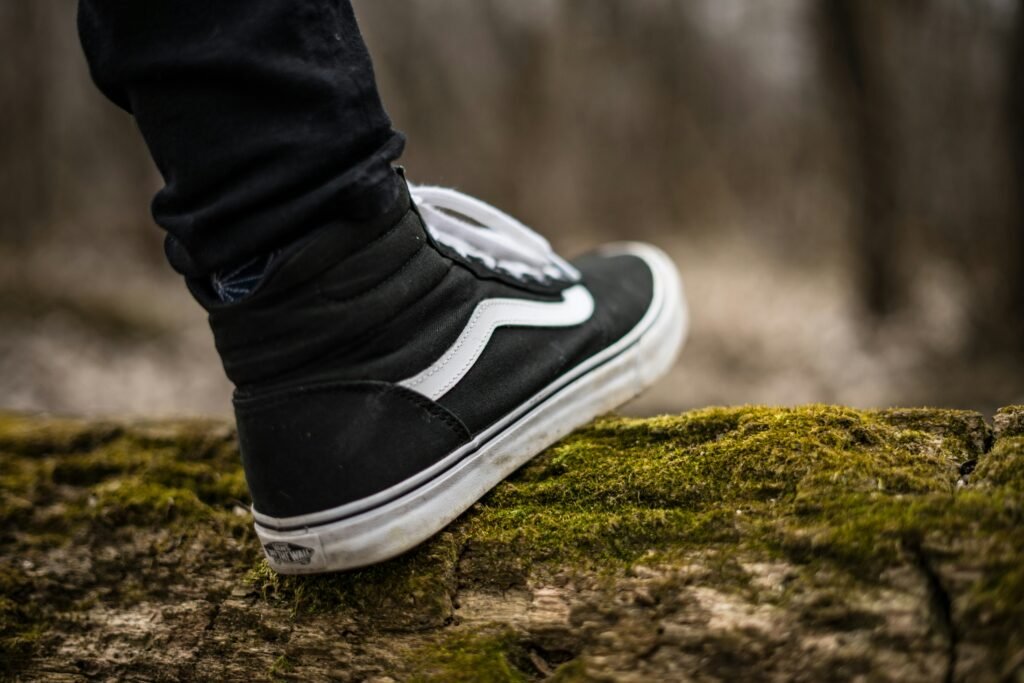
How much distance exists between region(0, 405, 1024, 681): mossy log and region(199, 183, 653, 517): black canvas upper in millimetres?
211

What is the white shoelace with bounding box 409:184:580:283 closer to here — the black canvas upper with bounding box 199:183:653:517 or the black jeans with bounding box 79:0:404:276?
the black canvas upper with bounding box 199:183:653:517

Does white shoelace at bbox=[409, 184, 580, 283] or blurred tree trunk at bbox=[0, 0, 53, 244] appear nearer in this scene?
white shoelace at bbox=[409, 184, 580, 283]

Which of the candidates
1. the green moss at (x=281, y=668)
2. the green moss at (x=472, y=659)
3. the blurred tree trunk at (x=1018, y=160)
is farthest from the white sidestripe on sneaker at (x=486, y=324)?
the blurred tree trunk at (x=1018, y=160)

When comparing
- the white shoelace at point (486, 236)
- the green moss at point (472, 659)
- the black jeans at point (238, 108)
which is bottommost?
the green moss at point (472, 659)

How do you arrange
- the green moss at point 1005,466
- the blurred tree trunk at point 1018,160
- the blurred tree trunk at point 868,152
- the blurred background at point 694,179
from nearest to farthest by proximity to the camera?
the green moss at point 1005,466 < the blurred tree trunk at point 1018,160 < the blurred background at point 694,179 < the blurred tree trunk at point 868,152

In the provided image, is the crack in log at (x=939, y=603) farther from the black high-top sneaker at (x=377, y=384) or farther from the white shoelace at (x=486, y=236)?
the white shoelace at (x=486, y=236)

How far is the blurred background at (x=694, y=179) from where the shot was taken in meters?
5.73

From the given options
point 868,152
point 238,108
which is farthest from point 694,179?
point 238,108

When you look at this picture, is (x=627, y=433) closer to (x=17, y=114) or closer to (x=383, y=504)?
(x=383, y=504)

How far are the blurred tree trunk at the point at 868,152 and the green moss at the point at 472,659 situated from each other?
5964 millimetres

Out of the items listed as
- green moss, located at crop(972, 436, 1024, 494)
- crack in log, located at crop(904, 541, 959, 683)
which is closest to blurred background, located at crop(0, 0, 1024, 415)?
green moss, located at crop(972, 436, 1024, 494)

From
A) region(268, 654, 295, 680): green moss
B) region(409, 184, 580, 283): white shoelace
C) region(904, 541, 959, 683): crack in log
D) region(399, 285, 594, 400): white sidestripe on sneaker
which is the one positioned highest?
region(409, 184, 580, 283): white shoelace

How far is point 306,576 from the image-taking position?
1.38m

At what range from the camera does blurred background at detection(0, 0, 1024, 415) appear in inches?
226
